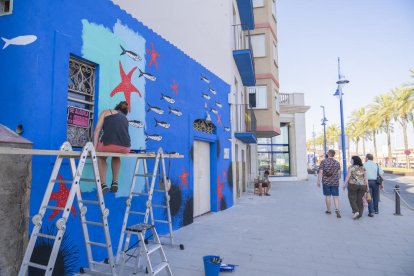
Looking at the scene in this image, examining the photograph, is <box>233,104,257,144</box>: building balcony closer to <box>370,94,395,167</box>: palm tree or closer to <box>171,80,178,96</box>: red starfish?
<box>171,80,178,96</box>: red starfish

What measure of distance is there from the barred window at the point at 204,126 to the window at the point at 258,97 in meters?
8.58

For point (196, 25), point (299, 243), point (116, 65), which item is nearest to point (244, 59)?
point (196, 25)

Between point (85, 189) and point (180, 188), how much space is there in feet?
10.3

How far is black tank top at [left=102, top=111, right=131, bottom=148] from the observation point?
4.11m

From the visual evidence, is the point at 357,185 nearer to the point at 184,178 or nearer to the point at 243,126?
the point at 184,178

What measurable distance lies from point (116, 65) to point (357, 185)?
7.33 m

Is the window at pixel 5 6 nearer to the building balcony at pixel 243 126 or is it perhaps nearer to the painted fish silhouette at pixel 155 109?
the painted fish silhouette at pixel 155 109

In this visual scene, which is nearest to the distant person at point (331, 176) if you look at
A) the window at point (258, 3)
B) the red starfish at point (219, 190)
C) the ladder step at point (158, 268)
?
the red starfish at point (219, 190)

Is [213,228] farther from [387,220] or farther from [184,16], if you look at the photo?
[184,16]

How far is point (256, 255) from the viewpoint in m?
5.16

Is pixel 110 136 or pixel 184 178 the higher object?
pixel 110 136

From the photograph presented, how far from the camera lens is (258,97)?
17781mm

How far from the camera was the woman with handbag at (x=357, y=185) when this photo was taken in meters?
8.26

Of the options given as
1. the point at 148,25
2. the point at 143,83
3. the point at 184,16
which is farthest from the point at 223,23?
the point at 143,83
